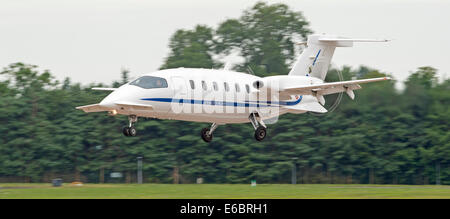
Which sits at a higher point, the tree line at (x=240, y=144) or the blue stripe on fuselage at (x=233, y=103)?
the blue stripe on fuselage at (x=233, y=103)

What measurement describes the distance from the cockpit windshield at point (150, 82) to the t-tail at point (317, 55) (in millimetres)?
9303

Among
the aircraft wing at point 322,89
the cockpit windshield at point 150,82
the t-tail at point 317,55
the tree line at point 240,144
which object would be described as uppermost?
the t-tail at point 317,55

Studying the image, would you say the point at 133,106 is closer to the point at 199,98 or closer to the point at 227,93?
the point at 199,98

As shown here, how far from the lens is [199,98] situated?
3036 centimetres

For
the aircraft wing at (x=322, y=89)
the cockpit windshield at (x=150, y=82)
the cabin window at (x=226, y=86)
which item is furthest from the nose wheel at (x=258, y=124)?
the cockpit windshield at (x=150, y=82)

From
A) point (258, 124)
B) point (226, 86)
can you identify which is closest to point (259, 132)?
point (258, 124)

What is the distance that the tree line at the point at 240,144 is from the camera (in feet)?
172

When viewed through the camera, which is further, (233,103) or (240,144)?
(240,144)

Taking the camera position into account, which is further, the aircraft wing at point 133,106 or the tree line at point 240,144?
the tree line at point 240,144

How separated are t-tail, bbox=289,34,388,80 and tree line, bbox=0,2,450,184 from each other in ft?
42.8

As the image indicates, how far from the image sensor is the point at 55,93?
60.3 metres

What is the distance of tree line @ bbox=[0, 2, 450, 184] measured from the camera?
172 feet

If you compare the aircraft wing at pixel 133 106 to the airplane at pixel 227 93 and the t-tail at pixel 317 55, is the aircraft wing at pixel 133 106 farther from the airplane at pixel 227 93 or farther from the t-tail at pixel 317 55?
the t-tail at pixel 317 55

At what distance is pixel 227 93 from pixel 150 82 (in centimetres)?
393
